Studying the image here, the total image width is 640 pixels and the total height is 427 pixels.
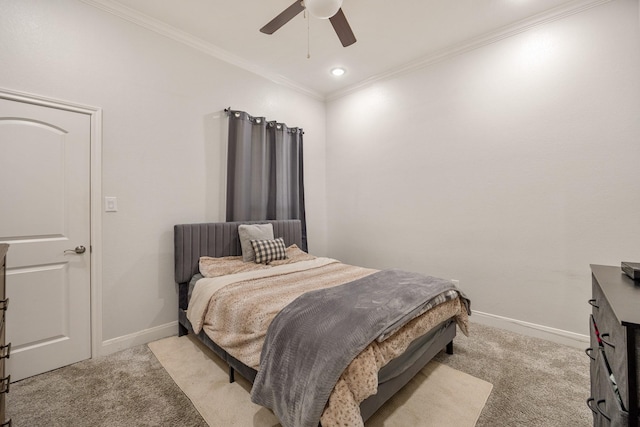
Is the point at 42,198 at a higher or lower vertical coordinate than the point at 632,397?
higher

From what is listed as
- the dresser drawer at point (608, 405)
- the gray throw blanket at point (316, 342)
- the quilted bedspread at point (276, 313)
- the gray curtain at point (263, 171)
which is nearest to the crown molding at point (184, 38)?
the gray curtain at point (263, 171)

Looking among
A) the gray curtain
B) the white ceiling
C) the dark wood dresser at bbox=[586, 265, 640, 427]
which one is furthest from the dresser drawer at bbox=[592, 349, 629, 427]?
Result: the gray curtain

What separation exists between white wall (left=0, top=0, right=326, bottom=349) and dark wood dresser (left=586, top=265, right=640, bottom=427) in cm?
307

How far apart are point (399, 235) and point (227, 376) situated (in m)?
2.49

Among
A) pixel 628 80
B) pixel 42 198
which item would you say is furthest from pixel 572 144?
pixel 42 198

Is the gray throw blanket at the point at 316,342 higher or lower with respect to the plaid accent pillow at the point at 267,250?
lower

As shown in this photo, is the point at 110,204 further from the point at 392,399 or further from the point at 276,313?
the point at 392,399

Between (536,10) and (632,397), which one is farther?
(536,10)

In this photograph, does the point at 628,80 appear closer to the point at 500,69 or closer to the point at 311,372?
the point at 500,69

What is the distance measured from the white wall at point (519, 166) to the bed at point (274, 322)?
994mm

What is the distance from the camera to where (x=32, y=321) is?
210 centimetres

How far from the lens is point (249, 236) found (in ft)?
10.00

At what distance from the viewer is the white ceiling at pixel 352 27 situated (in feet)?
8.13

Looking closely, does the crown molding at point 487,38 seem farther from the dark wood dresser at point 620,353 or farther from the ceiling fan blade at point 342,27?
the dark wood dresser at point 620,353
